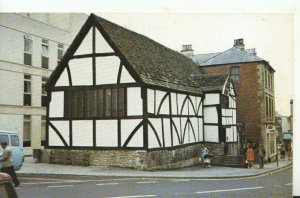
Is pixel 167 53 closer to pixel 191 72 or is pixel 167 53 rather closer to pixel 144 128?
pixel 191 72

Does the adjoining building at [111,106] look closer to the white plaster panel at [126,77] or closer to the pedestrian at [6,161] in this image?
the white plaster panel at [126,77]

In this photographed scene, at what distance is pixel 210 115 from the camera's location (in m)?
20.0

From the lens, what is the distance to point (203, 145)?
19781 mm

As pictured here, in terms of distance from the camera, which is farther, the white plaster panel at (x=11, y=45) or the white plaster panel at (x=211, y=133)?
the white plaster panel at (x=211, y=133)

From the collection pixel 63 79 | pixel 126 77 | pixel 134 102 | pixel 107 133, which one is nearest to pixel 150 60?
pixel 126 77

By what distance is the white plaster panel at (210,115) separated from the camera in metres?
19.9

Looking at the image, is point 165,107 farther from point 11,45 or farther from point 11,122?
point 11,45

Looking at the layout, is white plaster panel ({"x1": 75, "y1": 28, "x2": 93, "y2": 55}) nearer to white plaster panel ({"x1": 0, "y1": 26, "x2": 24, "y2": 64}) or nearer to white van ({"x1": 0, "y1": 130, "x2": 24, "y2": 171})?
white plaster panel ({"x1": 0, "y1": 26, "x2": 24, "y2": 64})

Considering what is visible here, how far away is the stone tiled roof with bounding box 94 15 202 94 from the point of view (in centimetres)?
1476

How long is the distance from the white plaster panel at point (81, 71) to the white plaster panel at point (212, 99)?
735 cm

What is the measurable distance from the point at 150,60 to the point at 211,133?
5536 millimetres

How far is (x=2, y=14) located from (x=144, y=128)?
6.34 metres

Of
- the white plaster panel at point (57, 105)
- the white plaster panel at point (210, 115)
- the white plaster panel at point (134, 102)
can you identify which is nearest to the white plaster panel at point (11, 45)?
the white plaster panel at point (57, 105)

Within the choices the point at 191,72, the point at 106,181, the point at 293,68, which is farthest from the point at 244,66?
the point at 106,181
